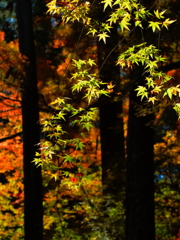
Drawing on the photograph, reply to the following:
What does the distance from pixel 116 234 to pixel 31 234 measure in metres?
2.51

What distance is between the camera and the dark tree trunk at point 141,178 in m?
7.65

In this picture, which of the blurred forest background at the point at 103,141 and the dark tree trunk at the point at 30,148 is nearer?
the blurred forest background at the point at 103,141

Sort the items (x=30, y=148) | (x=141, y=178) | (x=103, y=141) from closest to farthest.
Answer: (x=141, y=178) < (x=30, y=148) < (x=103, y=141)

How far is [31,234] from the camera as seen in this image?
28.4 ft

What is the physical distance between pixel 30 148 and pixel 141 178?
9.44ft

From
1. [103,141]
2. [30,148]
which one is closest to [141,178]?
[30,148]

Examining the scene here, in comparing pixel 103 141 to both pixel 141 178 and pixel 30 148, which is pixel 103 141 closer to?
pixel 30 148

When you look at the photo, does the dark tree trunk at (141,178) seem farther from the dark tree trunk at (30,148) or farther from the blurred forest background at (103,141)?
→ the dark tree trunk at (30,148)

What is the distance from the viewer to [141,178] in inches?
303

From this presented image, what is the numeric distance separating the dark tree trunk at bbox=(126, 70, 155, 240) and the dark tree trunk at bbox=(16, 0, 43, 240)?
2432 millimetres

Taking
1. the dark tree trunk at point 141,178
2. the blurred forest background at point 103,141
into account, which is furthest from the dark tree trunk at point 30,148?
the dark tree trunk at point 141,178

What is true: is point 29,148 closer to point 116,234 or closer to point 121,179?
point 121,179

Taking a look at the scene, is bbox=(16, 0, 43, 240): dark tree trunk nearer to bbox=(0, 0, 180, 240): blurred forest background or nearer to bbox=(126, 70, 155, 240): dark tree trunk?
bbox=(0, 0, 180, 240): blurred forest background

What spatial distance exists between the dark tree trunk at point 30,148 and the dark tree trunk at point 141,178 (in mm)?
2432
